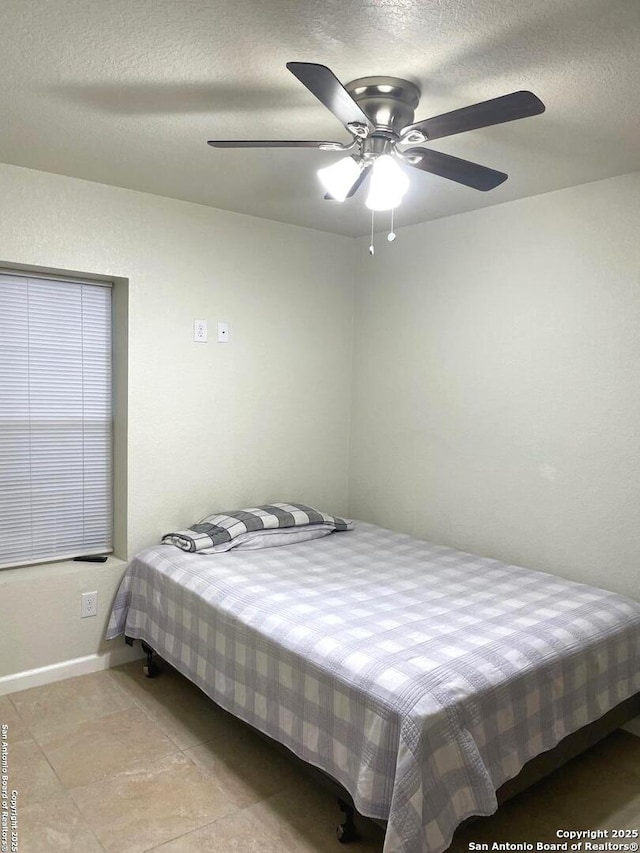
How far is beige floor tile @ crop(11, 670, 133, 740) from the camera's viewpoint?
267cm

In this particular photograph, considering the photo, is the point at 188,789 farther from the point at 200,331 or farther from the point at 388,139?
the point at 388,139

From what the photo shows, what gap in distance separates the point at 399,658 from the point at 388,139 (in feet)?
5.22

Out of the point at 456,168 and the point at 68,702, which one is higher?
the point at 456,168

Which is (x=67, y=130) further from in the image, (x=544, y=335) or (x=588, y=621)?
(x=588, y=621)

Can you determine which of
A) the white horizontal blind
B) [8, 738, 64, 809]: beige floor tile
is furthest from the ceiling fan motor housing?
[8, 738, 64, 809]: beige floor tile

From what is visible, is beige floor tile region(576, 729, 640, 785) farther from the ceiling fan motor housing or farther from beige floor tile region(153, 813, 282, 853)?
the ceiling fan motor housing

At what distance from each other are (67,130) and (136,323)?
986 millimetres

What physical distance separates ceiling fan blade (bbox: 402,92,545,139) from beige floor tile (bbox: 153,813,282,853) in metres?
2.19

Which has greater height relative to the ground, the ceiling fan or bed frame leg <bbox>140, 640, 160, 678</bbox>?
the ceiling fan

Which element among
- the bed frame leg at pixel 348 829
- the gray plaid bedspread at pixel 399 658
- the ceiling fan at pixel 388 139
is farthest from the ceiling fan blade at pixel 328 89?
the bed frame leg at pixel 348 829

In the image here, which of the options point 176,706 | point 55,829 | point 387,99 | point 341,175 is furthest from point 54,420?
point 387,99

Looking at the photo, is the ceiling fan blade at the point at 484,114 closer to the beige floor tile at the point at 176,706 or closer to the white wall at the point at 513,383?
the white wall at the point at 513,383

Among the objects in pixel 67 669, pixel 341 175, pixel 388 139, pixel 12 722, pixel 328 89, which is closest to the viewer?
pixel 328 89

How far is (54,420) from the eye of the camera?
3111mm
